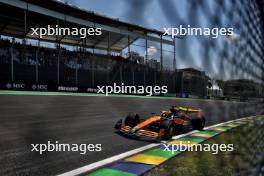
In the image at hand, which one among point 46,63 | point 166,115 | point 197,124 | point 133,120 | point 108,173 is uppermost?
point 46,63

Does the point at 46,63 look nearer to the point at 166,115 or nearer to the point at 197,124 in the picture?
the point at 197,124

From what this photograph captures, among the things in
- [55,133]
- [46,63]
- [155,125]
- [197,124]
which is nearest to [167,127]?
[155,125]

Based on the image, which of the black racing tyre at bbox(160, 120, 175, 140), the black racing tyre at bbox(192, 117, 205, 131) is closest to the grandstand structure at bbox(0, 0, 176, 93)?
the black racing tyre at bbox(192, 117, 205, 131)

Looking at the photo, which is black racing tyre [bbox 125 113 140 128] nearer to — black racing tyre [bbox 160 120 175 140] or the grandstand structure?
black racing tyre [bbox 160 120 175 140]

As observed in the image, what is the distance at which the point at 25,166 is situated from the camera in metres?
4.40

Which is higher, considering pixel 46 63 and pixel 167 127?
pixel 46 63

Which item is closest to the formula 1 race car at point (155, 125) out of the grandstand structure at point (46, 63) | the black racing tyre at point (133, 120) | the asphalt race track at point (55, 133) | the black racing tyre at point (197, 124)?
the black racing tyre at point (133, 120)

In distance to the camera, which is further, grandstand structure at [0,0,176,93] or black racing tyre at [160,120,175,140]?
grandstand structure at [0,0,176,93]

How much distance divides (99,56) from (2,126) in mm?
18878

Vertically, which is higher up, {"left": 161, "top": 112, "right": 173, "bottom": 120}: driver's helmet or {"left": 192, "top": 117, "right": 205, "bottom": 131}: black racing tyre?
{"left": 161, "top": 112, "right": 173, "bottom": 120}: driver's helmet

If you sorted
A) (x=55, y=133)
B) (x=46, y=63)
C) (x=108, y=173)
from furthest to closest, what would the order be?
(x=46, y=63) < (x=55, y=133) < (x=108, y=173)

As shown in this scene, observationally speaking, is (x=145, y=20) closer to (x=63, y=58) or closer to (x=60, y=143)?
(x=60, y=143)

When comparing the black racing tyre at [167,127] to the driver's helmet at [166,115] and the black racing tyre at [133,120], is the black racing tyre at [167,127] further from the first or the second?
the black racing tyre at [133,120]

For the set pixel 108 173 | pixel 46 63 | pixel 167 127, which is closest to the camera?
pixel 108 173
